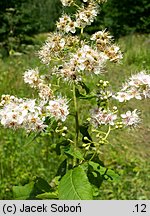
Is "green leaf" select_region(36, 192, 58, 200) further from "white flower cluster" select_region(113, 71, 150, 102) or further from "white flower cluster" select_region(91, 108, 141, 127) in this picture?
"white flower cluster" select_region(113, 71, 150, 102)

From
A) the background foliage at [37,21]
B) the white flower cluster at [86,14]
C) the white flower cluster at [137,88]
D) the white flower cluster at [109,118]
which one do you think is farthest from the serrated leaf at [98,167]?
the background foliage at [37,21]

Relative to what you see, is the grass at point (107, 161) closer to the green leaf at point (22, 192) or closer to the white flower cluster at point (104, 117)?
the green leaf at point (22, 192)

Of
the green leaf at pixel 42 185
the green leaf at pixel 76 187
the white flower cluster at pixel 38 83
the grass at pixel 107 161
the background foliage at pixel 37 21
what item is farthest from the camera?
the background foliage at pixel 37 21

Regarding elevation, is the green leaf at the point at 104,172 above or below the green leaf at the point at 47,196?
above

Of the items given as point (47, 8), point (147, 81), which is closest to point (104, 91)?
point (147, 81)

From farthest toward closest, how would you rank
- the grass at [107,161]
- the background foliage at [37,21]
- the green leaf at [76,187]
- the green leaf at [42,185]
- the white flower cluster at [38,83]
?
the background foliage at [37,21]
the grass at [107,161]
the green leaf at [42,185]
the white flower cluster at [38,83]
the green leaf at [76,187]

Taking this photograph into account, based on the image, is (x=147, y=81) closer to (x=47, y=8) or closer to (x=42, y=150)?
(x=42, y=150)

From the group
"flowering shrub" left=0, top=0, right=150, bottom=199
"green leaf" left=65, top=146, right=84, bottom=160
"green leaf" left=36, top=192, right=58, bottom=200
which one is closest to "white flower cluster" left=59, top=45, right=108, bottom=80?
"flowering shrub" left=0, top=0, right=150, bottom=199

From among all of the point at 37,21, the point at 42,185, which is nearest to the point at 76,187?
the point at 42,185
